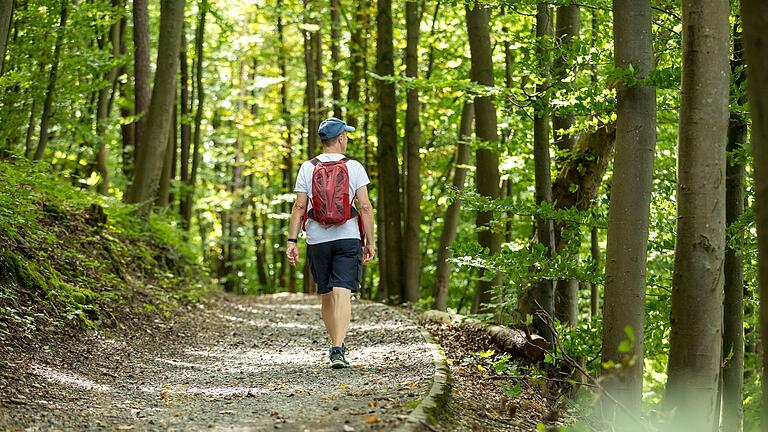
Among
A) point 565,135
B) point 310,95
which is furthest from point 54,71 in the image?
point 310,95

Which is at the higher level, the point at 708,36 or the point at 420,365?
the point at 708,36

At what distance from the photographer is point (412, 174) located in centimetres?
1608

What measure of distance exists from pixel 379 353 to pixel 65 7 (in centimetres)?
732

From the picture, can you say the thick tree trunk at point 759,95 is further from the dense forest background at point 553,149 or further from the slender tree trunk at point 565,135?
the slender tree trunk at point 565,135

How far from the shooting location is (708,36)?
553 centimetres

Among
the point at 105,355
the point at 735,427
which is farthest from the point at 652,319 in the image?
the point at 105,355

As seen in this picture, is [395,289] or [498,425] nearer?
[498,425]

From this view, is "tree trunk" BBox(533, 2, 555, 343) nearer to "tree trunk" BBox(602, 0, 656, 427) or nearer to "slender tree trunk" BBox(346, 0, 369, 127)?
"tree trunk" BBox(602, 0, 656, 427)

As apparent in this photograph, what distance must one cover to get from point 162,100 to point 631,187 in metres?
10.1

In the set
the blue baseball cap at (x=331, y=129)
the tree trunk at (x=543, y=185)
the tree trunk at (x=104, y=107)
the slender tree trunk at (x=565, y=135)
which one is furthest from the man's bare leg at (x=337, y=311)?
the tree trunk at (x=104, y=107)

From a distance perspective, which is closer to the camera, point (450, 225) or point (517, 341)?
point (517, 341)

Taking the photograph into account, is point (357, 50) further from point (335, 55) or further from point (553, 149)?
point (553, 149)

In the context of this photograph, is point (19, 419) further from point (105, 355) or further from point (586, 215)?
point (586, 215)

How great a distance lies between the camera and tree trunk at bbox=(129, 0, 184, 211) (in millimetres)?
14414
